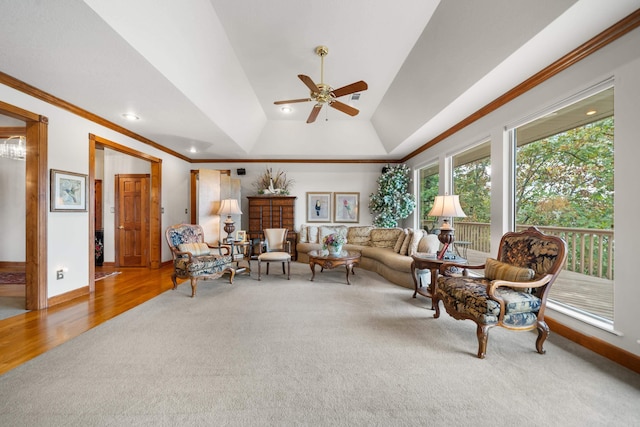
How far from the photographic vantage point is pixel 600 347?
2.23m

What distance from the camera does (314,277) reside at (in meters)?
4.93

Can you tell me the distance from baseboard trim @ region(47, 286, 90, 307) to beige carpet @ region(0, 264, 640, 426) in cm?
121

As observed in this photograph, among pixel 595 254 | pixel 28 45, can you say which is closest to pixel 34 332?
pixel 28 45

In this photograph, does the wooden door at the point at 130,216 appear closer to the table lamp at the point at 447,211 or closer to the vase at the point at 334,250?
the vase at the point at 334,250

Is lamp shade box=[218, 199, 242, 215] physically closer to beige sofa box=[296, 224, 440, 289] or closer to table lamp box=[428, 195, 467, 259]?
beige sofa box=[296, 224, 440, 289]

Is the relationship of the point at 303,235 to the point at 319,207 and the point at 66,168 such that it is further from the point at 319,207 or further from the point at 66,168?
the point at 66,168

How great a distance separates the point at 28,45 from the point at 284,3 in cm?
230

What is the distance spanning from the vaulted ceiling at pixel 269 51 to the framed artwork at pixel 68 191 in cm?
99

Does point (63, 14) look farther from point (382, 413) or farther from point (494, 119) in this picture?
point (494, 119)

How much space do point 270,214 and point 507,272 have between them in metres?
5.38

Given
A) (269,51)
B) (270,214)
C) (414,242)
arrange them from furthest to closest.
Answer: (270,214) → (414,242) → (269,51)

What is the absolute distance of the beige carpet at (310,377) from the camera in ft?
5.12

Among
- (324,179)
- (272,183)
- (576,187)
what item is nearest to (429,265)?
(576,187)

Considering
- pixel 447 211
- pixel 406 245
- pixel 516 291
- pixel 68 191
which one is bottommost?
pixel 516 291
